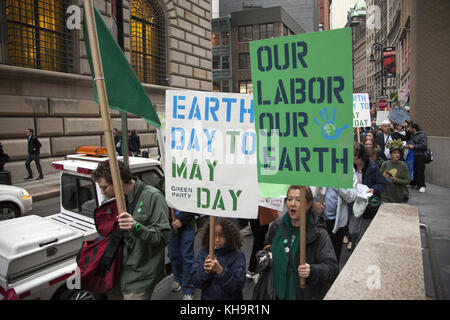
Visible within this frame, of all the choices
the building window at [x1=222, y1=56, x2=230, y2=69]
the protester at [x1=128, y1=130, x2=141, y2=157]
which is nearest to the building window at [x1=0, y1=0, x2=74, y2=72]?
the protester at [x1=128, y1=130, x2=141, y2=157]

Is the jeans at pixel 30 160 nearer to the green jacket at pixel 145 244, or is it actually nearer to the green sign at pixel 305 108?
the green jacket at pixel 145 244

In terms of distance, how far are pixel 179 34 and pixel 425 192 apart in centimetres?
1441

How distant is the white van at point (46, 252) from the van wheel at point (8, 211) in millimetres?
3744

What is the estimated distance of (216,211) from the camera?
2783mm

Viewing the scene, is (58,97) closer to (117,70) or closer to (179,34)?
(179,34)

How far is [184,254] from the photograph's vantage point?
4156 millimetres

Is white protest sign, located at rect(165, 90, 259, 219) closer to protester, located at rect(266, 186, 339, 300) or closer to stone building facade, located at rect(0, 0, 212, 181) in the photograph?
protester, located at rect(266, 186, 339, 300)

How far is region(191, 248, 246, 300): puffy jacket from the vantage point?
273 cm

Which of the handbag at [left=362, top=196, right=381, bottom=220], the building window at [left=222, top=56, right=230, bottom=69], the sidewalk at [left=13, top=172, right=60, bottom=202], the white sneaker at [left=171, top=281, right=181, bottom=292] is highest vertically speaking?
the building window at [left=222, top=56, right=230, bottom=69]

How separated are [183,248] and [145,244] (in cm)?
140

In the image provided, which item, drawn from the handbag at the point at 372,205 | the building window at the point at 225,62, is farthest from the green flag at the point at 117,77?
the building window at the point at 225,62

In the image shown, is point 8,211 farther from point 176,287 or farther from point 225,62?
point 225,62

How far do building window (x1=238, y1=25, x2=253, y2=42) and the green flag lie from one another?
4661 centimetres
